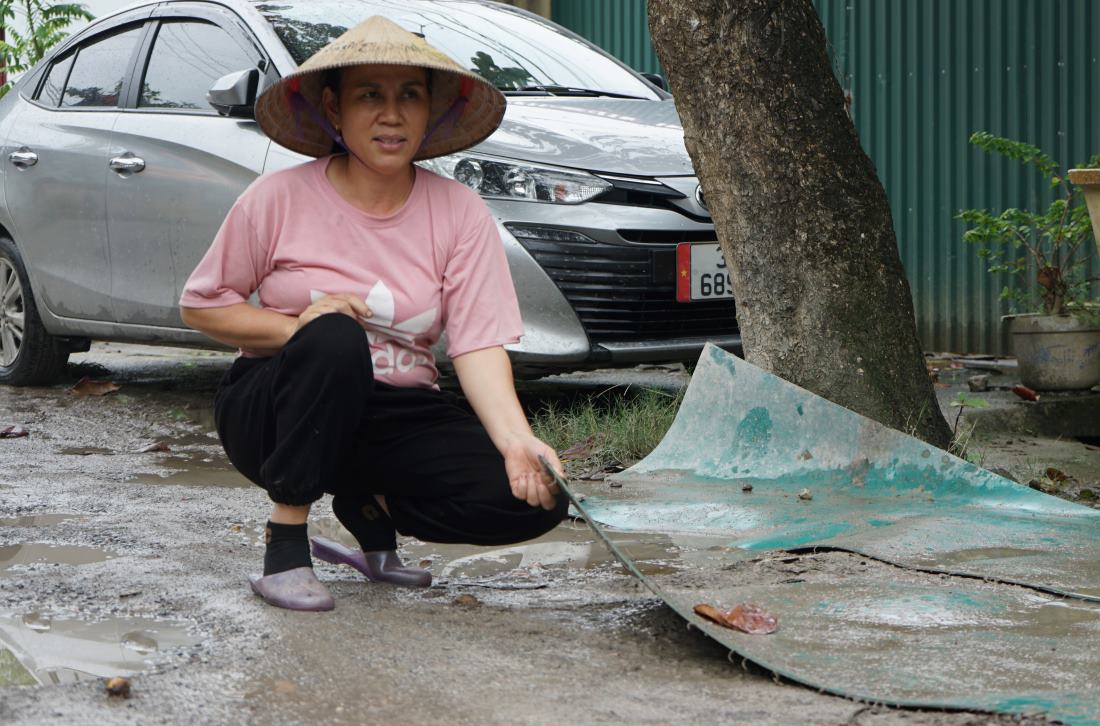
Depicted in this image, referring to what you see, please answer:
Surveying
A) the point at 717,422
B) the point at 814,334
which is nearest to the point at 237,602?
the point at 717,422

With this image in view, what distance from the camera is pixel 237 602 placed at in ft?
9.73

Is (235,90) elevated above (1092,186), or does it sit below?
above

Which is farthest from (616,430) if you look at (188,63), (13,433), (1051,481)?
(188,63)

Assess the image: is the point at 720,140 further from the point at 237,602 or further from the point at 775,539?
the point at 237,602

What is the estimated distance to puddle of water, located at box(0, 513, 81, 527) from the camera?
392cm

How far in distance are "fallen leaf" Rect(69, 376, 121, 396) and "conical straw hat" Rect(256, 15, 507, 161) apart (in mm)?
3886

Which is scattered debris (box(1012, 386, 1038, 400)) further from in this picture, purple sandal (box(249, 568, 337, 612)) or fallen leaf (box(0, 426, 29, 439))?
→ fallen leaf (box(0, 426, 29, 439))

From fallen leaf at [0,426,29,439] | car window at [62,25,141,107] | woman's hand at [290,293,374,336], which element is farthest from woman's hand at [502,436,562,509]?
car window at [62,25,141,107]

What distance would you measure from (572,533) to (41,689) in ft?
5.61

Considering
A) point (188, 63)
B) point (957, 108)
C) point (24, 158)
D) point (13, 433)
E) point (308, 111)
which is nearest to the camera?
point (308, 111)

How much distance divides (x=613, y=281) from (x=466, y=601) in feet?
7.23

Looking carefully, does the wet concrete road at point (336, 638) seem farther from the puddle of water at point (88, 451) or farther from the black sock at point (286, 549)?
the puddle of water at point (88, 451)

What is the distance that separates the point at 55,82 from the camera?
6.91 m

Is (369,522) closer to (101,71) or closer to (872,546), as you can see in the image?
(872,546)
